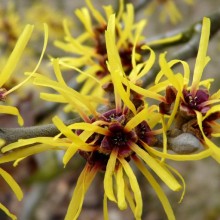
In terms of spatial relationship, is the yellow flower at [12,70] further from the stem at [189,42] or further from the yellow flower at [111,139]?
the stem at [189,42]

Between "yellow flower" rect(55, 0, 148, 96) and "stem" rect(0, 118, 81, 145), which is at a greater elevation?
"yellow flower" rect(55, 0, 148, 96)

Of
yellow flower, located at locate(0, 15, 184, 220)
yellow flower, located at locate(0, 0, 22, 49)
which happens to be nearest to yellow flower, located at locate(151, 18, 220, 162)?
yellow flower, located at locate(0, 15, 184, 220)

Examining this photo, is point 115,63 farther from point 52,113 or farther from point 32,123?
point 52,113

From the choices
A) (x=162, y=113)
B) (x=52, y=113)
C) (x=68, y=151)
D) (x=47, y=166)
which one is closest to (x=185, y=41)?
(x=162, y=113)

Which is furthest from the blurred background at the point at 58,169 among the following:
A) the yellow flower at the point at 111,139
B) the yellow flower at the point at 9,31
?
the yellow flower at the point at 111,139

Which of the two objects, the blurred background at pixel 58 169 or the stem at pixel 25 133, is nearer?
the stem at pixel 25 133

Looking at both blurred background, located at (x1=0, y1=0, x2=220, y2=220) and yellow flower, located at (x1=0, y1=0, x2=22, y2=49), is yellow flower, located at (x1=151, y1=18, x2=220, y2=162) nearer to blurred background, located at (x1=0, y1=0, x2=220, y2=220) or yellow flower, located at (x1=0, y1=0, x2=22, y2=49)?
blurred background, located at (x1=0, y1=0, x2=220, y2=220)
